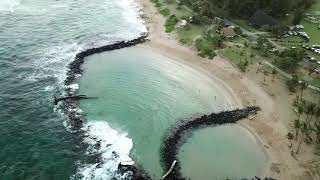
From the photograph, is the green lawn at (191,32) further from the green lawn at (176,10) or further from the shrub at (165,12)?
the shrub at (165,12)

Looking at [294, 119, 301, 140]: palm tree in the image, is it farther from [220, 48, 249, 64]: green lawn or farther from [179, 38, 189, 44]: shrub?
[179, 38, 189, 44]: shrub

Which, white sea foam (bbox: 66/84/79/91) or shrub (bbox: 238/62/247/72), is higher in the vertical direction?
shrub (bbox: 238/62/247/72)

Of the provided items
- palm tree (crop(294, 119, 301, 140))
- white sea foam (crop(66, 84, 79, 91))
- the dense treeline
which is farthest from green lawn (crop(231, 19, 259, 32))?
white sea foam (crop(66, 84, 79, 91))

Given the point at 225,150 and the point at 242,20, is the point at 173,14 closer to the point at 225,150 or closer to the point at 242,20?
the point at 242,20

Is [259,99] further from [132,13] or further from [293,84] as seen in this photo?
[132,13]

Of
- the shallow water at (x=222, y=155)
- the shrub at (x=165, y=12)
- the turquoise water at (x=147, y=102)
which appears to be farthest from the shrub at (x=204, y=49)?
the shallow water at (x=222, y=155)

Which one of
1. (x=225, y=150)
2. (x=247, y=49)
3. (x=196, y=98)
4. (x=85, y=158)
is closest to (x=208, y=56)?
(x=247, y=49)

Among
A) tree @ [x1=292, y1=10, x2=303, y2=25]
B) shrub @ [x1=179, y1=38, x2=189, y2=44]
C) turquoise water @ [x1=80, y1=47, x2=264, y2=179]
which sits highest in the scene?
tree @ [x1=292, y1=10, x2=303, y2=25]
